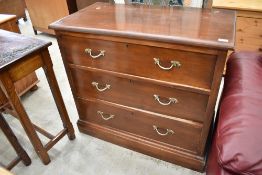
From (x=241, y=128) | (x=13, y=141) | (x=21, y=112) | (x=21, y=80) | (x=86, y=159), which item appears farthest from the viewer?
(x=21, y=80)

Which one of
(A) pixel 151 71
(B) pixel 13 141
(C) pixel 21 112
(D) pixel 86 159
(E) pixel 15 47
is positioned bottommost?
(D) pixel 86 159

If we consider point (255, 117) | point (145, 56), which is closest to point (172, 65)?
point (145, 56)

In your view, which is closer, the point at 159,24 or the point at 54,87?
the point at 159,24

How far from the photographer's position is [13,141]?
50.9 inches

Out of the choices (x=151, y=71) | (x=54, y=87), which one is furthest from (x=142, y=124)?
(x=54, y=87)

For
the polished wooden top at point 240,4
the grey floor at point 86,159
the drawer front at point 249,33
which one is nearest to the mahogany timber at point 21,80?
the grey floor at point 86,159

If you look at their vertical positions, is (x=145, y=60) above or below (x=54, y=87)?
above

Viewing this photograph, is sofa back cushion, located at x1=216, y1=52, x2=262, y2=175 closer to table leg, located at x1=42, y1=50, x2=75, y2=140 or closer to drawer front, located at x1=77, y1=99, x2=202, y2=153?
drawer front, located at x1=77, y1=99, x2=202, y2=153

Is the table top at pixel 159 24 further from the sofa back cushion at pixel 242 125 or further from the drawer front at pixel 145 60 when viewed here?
the sofa back cushion at pixel 242 125

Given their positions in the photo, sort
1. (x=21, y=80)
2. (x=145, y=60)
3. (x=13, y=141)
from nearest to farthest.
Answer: (x=145, y=60)
(x=13, y=141)
(x=21, y=80)

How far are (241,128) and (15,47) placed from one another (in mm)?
1109

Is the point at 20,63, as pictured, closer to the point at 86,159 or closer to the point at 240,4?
the point at 86,159

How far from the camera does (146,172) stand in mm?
→ 1346

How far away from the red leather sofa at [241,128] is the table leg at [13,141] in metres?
1.13
